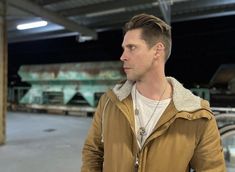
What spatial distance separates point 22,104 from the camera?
32.9 ft

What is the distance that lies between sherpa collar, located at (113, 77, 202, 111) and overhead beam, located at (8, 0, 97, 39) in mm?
4725

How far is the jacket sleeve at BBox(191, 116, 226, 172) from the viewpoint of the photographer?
1160 mm

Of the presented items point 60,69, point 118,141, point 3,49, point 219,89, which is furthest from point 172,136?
point 60,69

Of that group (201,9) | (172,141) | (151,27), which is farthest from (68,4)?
(172,141)

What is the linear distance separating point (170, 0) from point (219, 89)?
121 inches

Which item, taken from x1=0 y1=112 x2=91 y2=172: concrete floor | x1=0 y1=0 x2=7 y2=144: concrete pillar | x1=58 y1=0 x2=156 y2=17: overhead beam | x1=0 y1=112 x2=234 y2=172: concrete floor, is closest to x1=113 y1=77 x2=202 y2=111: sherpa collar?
x1=0 y1=112 x2=234 y2=172: concrete floor

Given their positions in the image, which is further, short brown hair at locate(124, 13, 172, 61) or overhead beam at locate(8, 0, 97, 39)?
overhead beam at locate(8, 0, 97, 39)

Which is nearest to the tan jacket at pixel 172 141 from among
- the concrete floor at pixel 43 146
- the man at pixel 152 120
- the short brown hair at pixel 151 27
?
the man at pixel 152 120

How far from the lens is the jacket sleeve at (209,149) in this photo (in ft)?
3.81

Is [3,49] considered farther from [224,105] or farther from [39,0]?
[224,105]

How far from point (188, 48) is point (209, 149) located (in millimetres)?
7425

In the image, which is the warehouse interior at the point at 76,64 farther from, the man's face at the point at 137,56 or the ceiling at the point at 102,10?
the man's face at the point at 137,56

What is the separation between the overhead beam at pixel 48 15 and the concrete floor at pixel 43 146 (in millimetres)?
2690

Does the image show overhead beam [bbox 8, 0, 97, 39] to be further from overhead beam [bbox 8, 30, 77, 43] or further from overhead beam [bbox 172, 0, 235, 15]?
overhead beam [bbox 172, 0, 235, 15]
